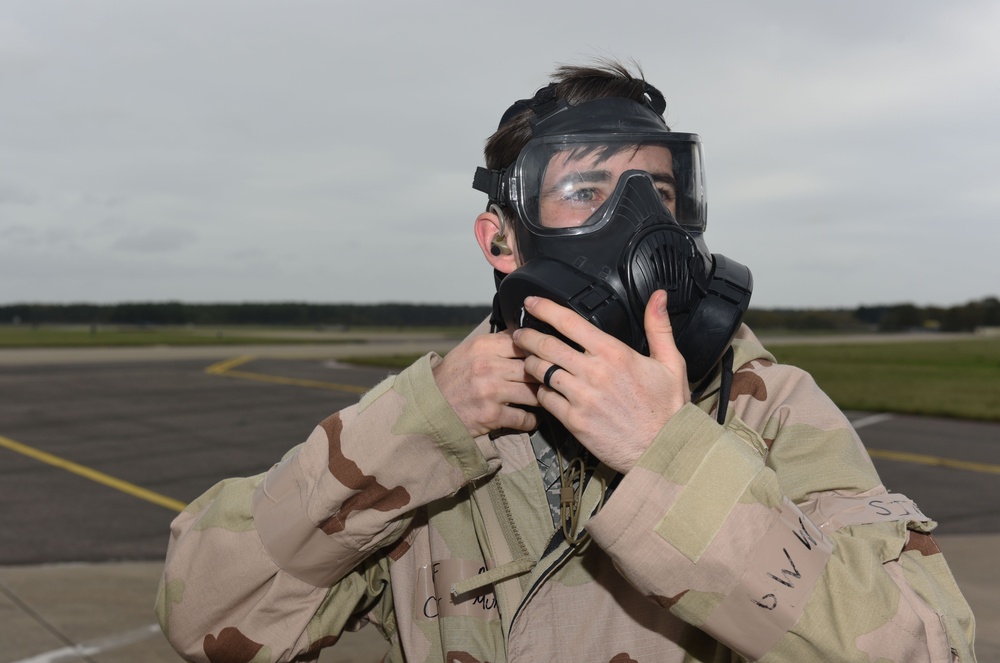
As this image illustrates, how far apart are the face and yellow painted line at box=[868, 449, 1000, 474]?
861cm

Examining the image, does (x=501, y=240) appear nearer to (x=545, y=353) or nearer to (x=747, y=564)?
(x=545, y=353)

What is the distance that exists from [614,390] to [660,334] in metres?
0.13

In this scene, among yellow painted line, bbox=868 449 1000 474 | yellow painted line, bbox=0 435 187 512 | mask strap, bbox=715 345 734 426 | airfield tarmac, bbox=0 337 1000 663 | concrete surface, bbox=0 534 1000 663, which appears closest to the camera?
mask strap, bbox=715 345 734 426

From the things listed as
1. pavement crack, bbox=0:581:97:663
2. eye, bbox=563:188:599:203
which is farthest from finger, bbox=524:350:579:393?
pavement crack, bbox=0:581:97:663

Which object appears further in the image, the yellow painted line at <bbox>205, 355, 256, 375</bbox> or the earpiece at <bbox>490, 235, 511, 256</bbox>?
the yellow painted line at <bbox>205, 355, 256, 375</bbox>

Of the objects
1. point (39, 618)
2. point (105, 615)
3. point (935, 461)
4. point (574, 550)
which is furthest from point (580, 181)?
point (935, 461)

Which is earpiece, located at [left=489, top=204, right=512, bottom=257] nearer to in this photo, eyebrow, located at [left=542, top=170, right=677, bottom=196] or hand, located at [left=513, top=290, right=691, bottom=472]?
eyebrow, located at [left=542, top=170, right=677, bottom=196]

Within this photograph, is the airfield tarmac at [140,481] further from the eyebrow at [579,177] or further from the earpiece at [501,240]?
the eyebrow at [579,177]

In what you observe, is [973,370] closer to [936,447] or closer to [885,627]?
[936,447]

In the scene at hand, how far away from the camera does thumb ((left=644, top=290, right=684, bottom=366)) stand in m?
1.32

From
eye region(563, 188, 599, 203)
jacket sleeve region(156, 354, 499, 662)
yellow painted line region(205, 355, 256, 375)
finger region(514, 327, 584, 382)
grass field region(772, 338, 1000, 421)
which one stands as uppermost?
eye region(563, 188, 599, 203)

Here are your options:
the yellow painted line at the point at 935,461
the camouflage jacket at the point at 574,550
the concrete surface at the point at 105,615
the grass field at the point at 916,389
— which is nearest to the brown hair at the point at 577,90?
the camouflage jacket at the point at 574,550

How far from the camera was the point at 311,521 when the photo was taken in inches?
61.2

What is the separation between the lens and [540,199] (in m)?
1.84
